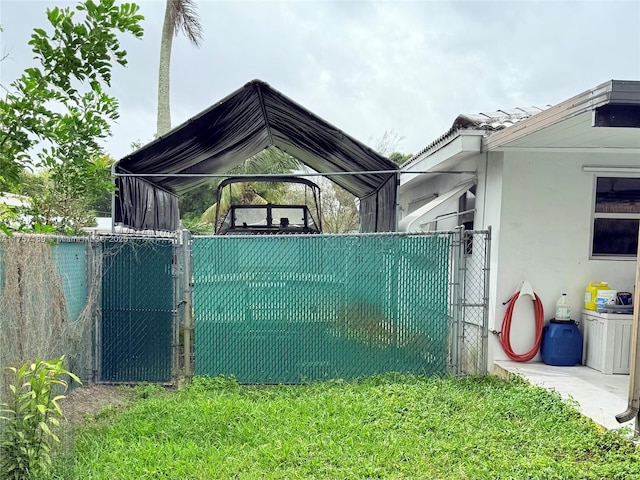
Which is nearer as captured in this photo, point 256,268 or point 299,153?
point 256,268

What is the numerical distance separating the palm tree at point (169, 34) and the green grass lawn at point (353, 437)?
12252mm

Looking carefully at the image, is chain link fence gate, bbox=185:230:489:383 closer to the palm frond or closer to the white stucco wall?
the white stucco wall

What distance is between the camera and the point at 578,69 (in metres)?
10.5

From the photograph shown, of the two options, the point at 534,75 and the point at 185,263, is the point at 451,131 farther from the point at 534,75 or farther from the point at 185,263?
the point at 534,75

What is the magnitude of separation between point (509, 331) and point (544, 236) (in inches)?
48.7

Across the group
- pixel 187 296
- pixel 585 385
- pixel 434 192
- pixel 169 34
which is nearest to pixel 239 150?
pixel 187 296

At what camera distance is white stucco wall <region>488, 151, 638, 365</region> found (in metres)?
5.59

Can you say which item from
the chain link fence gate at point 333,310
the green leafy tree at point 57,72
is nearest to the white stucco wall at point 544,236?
the chain link fence gate at point 333,310

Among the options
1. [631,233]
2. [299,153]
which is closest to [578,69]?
[631,233]

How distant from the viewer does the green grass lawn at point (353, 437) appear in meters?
3.19

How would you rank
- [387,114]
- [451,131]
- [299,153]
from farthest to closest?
1. [387,114]
2. [299,153]
3. [451,131]

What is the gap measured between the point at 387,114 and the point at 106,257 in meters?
19.1

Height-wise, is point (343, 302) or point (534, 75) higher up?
point (534, 75)

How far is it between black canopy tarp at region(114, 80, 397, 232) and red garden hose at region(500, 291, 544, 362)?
83.1 inches
